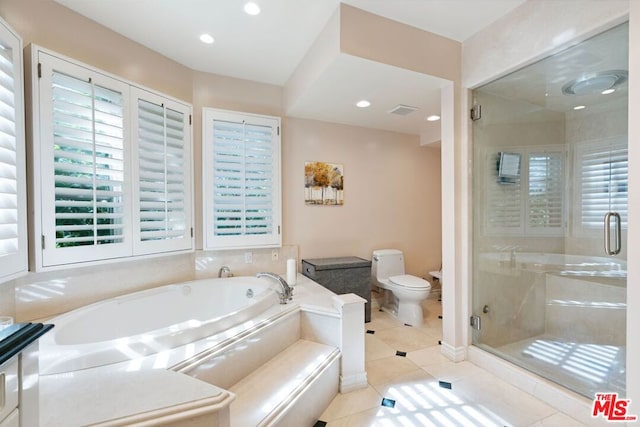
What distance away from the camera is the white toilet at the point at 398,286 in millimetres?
3031

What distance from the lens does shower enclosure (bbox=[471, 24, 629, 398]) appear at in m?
2.03

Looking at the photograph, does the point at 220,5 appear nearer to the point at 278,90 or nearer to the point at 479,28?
the point at 278,90

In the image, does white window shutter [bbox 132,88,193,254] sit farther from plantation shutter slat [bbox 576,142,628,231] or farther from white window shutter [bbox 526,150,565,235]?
plantation shutter slat [bbox 576,142,628,231]

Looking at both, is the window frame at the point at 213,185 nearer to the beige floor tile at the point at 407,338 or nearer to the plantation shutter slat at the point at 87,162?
the plantation shutter slat at the point at 87,162

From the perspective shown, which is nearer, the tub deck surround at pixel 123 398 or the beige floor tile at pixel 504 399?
the tub deck surround at pixel 123 398

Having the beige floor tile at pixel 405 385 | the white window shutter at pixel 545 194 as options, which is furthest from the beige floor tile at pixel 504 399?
the white window shutter at pixel 545 194

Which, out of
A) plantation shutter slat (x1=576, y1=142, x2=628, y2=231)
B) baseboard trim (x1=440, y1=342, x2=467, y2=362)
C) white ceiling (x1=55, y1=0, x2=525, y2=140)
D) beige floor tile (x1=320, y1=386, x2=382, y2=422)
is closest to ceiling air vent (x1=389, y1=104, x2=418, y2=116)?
white ceiling (x1=55, y1=0, x2=525, y2=140)

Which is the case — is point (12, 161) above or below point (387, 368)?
above

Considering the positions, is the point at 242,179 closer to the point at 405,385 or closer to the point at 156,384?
the point at 156,384

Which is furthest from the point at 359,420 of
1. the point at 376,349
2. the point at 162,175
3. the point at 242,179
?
the point at 162,175

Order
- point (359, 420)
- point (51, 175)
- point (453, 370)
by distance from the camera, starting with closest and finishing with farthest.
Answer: point (359, 420) → point (51, 175) → point (453, 370)

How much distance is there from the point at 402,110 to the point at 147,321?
312 cm

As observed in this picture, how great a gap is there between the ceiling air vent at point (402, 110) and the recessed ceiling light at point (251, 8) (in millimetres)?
1600

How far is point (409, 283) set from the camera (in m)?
3.09
